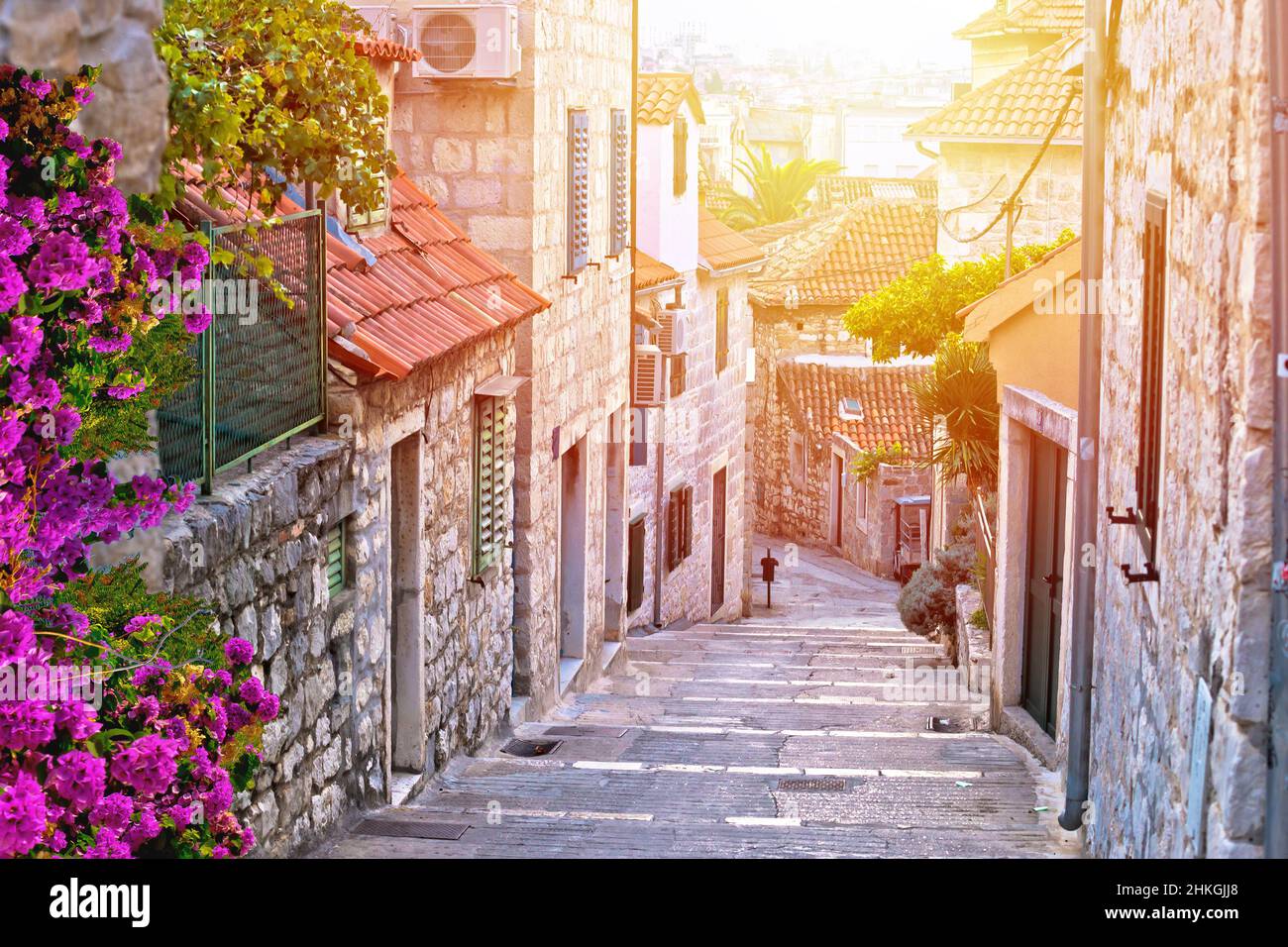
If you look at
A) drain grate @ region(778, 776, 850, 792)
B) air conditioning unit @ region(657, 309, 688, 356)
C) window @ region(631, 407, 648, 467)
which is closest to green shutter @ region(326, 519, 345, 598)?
drain grate @ region(778, 776, 850, 792)

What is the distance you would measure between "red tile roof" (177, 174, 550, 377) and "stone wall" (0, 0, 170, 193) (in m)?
0.81

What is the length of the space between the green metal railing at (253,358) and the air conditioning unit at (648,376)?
34.7ft

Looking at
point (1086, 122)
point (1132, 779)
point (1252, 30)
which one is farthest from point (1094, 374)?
point (1252, 30)

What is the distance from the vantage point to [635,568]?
17078mm

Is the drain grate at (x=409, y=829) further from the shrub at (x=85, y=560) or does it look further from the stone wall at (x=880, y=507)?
the stone wall at (x=880, y=507)

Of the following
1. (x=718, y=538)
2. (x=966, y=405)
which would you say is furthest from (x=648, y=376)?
(x=718, y=538)

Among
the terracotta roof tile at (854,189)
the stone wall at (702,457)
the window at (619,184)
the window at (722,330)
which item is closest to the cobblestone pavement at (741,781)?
the window at (619,184)

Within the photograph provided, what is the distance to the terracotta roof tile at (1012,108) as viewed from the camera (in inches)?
906

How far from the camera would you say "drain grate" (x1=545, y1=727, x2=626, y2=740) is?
10.7 m

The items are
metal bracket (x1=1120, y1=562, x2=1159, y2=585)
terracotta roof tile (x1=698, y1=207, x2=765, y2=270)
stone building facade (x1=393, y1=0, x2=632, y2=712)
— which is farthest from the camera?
terracotta roof tile (x1=698, y1=207, x2=765, y2=270)

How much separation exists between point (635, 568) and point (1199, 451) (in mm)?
12887

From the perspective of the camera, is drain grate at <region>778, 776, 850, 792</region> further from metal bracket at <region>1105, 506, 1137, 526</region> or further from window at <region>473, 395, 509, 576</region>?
metal bracket at <region>1105, 506, 1137, 526</region>

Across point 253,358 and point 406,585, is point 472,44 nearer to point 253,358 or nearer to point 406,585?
point 406,585
